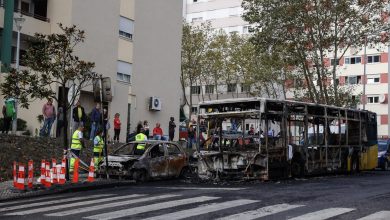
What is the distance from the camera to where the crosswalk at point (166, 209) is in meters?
9.74

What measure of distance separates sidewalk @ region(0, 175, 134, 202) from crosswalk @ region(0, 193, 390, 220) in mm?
856

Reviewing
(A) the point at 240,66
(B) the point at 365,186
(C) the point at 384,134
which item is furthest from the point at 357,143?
(C) the point at 384,134

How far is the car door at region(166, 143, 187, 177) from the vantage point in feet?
59.6

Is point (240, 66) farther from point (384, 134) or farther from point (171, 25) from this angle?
point (384, 134)

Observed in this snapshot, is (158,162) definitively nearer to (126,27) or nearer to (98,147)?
(98,147)

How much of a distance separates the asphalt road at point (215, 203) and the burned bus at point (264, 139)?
5.32ft

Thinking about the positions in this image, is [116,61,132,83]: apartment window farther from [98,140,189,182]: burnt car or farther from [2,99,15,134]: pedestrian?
[98,140,189,182]: burnt car

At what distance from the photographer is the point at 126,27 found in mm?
34375

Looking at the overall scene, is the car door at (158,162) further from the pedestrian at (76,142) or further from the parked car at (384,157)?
the parked car at (384,157)

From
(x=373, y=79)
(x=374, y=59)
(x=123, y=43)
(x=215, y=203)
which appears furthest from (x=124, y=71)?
(x=374, y=59)

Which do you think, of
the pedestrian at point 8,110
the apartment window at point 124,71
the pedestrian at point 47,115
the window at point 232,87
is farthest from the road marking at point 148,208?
the window at point 232,87

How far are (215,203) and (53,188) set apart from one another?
5.08 m

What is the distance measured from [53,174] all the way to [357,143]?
41.3ft

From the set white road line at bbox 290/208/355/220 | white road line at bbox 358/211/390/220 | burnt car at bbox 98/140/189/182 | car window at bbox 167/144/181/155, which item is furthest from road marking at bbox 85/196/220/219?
car window at bbox 167/144/181/155
